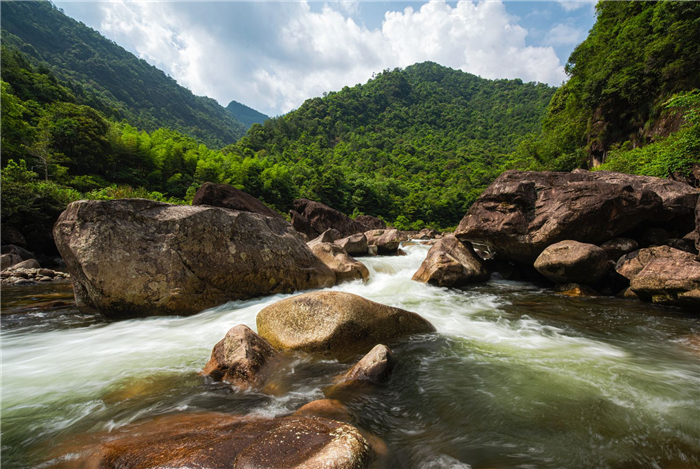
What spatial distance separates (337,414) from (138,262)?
200 inches

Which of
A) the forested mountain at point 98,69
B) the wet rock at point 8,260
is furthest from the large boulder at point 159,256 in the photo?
the forested mountain at point 98,69

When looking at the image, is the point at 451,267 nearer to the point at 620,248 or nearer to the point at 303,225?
the point at 620,248

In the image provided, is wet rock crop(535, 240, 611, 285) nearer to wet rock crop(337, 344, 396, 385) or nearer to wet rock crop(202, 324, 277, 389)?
wet rock crop(337, 344, 396, 385)

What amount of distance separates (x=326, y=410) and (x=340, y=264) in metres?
6.65

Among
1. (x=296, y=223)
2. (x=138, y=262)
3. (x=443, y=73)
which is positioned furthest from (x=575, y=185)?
(x=443, y=73)

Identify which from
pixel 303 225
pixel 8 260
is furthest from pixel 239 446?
pixel 303 225

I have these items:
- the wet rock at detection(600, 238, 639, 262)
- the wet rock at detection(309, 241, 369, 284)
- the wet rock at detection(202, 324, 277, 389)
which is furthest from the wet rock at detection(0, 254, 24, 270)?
the wet rock at detection(600, 238, 639, 262)

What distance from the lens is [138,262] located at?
224 inches

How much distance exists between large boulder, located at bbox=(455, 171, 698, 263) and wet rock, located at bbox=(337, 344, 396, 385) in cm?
722

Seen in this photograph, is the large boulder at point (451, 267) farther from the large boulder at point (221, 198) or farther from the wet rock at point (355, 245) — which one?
the large boulder at point (221, 198)

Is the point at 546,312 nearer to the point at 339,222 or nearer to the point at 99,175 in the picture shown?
the point at 339,222

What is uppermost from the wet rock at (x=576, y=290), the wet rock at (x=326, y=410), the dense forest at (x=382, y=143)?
the dense forest at (x=382, y=143)

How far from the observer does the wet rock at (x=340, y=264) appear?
30.4 feet

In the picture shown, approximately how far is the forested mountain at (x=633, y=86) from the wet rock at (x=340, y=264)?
12.2m
